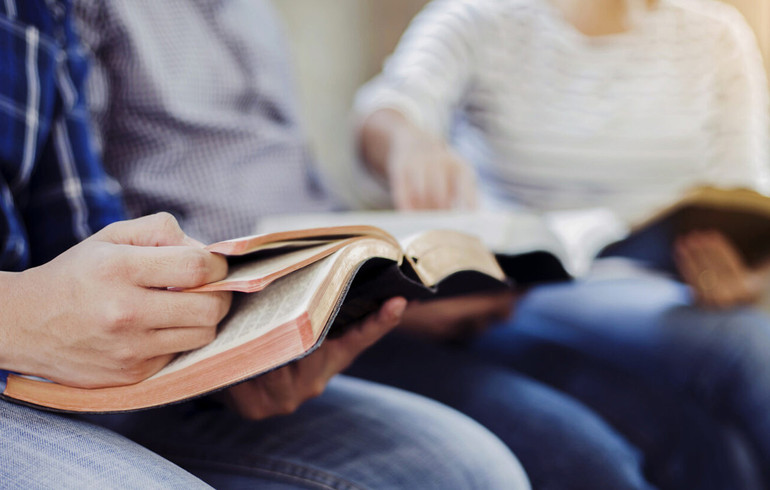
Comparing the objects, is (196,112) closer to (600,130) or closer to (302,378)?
(302,378)

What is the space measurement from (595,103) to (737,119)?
247 mm

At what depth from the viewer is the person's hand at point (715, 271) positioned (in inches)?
30.8

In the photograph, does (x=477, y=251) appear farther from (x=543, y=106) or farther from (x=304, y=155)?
(x=543, y=106)

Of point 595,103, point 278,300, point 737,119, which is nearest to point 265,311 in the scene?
point 278,300

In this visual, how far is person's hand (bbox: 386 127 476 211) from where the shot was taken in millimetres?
698

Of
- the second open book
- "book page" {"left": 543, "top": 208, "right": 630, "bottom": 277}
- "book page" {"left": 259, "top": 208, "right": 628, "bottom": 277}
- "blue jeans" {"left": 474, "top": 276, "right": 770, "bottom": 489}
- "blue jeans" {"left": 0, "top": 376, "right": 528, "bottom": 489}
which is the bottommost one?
"blue jeans" {"left": 474, "top": 276, "right": 770, "bottom": 489}

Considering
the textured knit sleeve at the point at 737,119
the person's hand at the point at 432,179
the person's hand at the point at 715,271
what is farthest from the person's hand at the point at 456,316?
the textured knit sleeve at the point at 737,119

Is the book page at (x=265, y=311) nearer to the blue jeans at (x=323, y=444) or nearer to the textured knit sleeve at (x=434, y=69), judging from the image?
the blue jeans at (x=323, y=444)

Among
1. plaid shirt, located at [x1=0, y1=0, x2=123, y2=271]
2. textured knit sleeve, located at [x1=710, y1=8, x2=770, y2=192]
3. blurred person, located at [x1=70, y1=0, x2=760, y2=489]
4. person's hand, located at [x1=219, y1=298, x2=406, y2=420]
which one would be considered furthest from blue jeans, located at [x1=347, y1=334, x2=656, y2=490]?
textured knit sleeve, located at [x1=710, y1=8, x2=770, y2=192]

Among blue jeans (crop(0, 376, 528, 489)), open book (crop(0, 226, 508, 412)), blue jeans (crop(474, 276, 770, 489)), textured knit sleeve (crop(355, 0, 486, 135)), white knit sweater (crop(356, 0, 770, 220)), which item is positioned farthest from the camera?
→ white knit sweater (crop(356, 0, 770, 220))

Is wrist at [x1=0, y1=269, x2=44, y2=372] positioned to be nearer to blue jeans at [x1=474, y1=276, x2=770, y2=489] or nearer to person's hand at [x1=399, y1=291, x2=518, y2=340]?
person's hand at [x1=399, y1=291, x2=518, y2=340]

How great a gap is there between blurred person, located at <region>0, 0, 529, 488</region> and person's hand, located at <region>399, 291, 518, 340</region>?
194 millimetres

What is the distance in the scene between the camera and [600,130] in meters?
0.96

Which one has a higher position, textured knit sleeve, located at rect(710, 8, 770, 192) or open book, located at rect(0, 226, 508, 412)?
open book, located at rect(0, 226, 508, 412)
